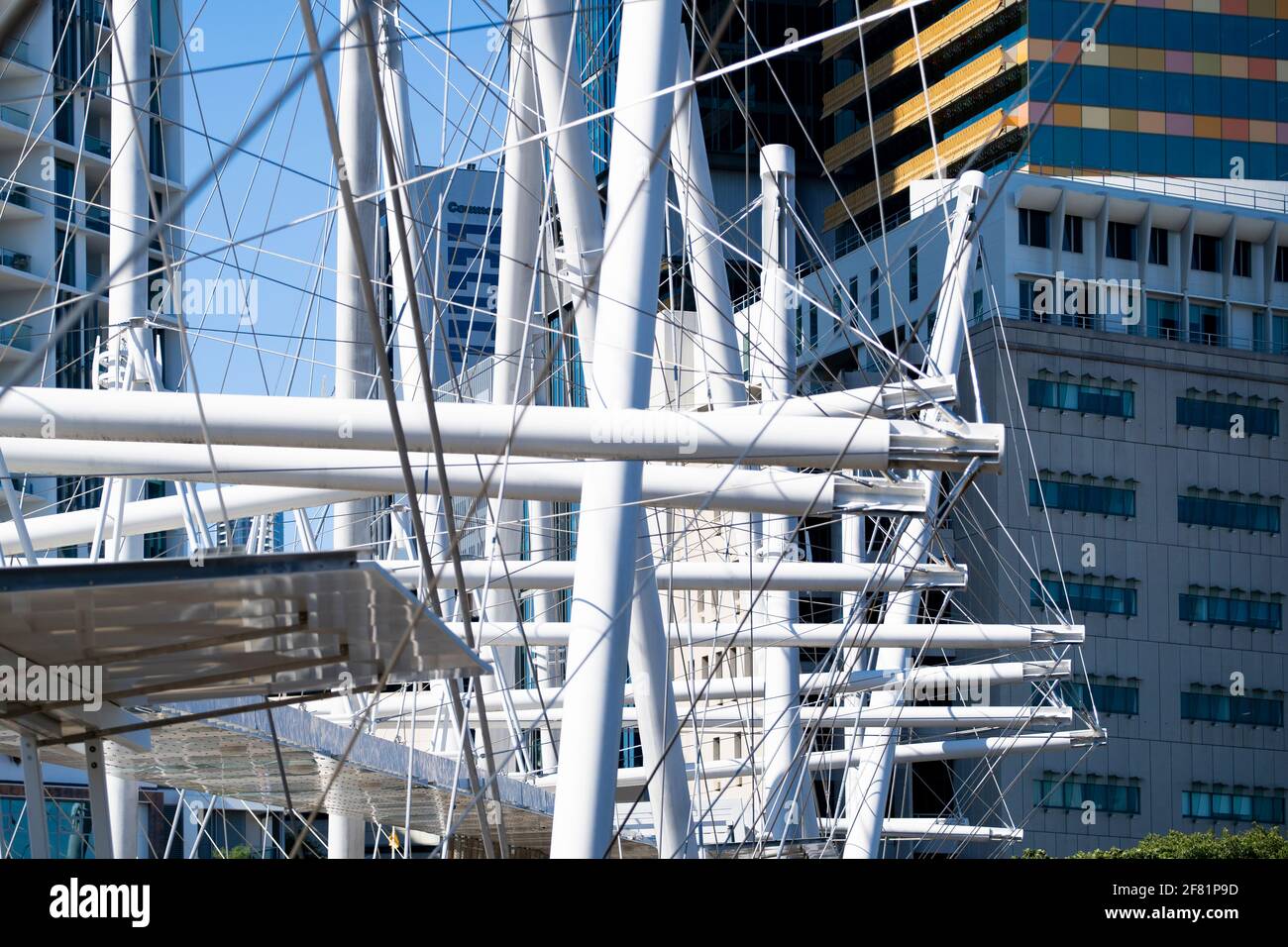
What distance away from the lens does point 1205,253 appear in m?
76.6

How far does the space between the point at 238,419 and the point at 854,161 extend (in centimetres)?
7638

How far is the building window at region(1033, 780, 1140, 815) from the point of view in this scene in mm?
68188

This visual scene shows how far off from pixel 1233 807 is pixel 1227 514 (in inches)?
428

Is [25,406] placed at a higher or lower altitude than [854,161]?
lower

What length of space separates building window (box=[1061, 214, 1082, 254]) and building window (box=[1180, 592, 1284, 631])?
13.2 m

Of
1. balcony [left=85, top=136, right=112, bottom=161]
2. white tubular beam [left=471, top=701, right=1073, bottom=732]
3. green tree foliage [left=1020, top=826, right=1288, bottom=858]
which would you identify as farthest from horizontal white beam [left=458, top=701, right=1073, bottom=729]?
balcony [left=85, top=136, right=112, bottom=161]

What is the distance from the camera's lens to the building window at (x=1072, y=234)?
73688 millimetres

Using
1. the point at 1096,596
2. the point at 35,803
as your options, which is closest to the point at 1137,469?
the point at 1096,596

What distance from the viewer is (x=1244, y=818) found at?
71500 millimetres

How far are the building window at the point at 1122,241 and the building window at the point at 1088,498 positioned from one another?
8.87 meters

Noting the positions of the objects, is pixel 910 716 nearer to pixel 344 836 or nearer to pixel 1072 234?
pixel 344 836

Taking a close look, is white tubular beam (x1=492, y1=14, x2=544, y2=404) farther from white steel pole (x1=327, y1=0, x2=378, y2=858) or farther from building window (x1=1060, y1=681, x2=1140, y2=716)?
building window (x1=1060, y1=681, x2=1140, y2=716)
